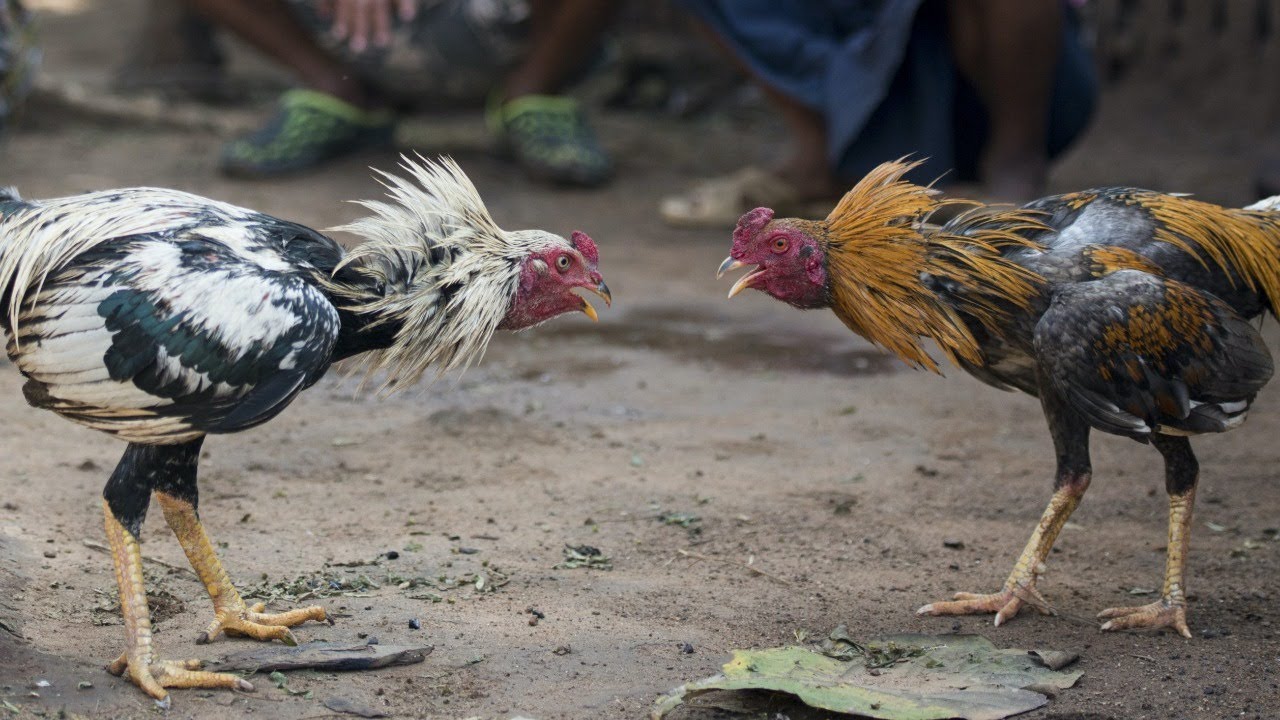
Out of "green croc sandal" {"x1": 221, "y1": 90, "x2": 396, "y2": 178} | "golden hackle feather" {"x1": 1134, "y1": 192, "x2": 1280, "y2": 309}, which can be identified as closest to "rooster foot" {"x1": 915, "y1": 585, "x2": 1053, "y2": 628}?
"golden hackle feather" {"x1": 1134, "y1": 192, "x2": 1280, "y2": 309}

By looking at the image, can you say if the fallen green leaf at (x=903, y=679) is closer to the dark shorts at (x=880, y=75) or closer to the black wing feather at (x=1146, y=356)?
the black wing feather at (x=1146, y=356)

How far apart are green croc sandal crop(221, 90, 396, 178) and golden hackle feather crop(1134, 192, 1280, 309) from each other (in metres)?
5.33

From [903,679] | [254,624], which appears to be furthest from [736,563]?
[254,624]

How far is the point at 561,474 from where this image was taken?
445 cm

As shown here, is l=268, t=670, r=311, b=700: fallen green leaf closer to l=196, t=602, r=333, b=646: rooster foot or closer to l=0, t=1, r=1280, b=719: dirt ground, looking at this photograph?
l=0, t=1, r=1280, b=719: dirt ground

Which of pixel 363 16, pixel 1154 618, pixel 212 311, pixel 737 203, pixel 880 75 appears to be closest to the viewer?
pixel 212 311

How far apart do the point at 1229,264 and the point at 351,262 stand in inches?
86.6

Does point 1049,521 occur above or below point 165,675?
above

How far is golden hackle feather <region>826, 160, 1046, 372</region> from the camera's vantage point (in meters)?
3.34

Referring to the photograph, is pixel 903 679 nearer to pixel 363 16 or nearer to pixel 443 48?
pixel 363 16

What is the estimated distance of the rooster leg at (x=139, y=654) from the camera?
116 inches

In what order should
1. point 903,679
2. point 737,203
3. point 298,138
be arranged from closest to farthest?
point 903,679 → point 737,203 → point 298,138

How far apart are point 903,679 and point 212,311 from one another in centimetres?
172

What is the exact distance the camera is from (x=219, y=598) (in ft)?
10.7
